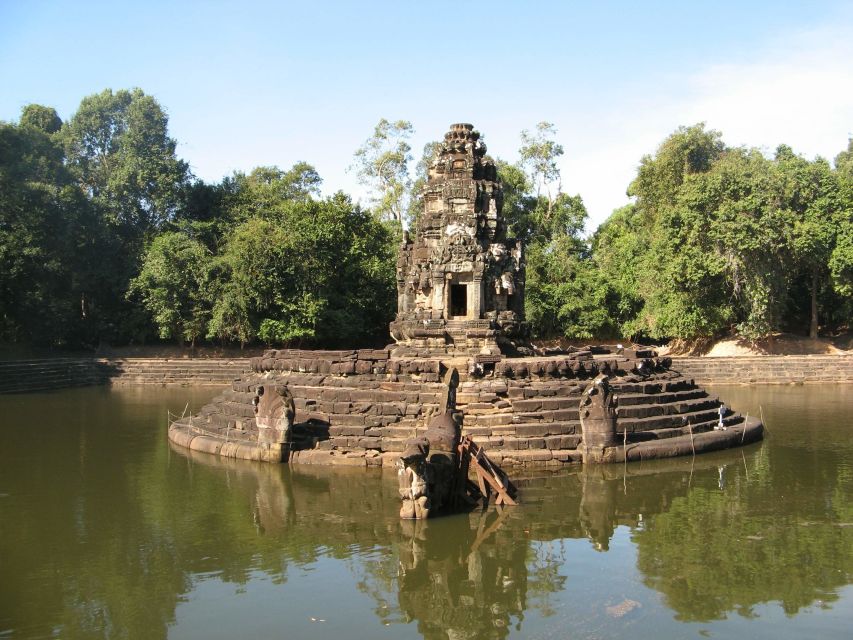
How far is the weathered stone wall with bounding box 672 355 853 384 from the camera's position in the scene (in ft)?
95.5

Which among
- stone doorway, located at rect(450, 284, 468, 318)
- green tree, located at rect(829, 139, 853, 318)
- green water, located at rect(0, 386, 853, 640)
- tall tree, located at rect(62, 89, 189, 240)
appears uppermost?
tall tree, located at rect(62, 89, 189, 240)

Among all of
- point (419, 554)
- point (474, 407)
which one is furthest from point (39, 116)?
point (419, 554)

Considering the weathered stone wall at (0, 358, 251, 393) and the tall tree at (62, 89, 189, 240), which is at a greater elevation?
the tall tree at (62, 89, 189, 240)

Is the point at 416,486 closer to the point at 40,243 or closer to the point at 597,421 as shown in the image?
the point at 597,421

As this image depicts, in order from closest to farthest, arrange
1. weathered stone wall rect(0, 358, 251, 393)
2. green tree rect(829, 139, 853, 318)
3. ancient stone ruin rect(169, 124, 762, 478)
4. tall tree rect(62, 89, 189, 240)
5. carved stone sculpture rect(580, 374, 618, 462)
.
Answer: carved stone sculpture rect(580, 374, 618, 462) < ancient stone ruin rect(169, 124, 762, 478) < green tree rect(829, 139, 853, 318) < weathered stone wall rect(0, 358, 251, 393) < tall tree rect(62, 89, 189, 240)

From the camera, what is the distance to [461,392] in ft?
47.6

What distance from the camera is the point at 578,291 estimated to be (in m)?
37.6

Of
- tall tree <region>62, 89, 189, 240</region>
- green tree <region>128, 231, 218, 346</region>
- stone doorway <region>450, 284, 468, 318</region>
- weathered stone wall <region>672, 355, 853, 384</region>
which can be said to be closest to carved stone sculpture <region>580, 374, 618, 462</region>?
stone doorway <region>450, 284, 468, 318</region>

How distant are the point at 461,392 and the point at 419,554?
5603mm

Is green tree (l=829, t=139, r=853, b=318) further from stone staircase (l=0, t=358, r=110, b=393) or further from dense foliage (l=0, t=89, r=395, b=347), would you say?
stone staircase (l=0, t=358, r=110, b=393)

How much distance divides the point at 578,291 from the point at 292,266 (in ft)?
47.2

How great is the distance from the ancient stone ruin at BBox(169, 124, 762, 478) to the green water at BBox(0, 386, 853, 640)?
1.96 feet

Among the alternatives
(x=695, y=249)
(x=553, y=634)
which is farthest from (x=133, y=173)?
(x=553, y=634)

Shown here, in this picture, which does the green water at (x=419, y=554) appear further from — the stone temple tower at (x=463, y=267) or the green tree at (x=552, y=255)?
the green tree at (x=552, y=255)
